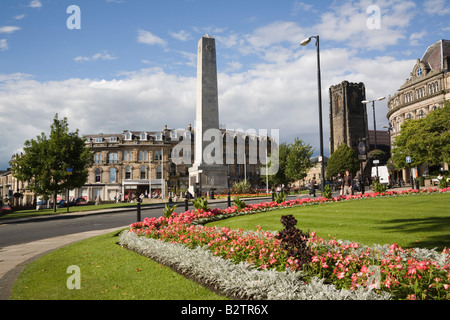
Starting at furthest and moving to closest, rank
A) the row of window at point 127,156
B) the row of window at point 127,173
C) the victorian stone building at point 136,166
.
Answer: the row of window at point 127,156
the row of window at point 127,173
the victorian stone building at point 136,166

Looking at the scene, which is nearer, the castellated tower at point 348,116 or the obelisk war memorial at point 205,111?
the obelisk war memorial at point 205,111

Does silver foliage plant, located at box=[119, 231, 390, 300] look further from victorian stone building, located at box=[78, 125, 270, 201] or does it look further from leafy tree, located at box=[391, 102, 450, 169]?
victorian stone building, located at box=[78, 125, 270, 201]

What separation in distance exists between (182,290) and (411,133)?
50.8m

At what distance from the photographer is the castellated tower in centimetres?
11312

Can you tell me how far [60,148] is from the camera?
34156 millimetres

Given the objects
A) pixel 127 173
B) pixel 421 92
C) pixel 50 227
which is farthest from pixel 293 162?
pixel 50 227

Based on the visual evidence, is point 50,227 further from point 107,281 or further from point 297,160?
point 297,160

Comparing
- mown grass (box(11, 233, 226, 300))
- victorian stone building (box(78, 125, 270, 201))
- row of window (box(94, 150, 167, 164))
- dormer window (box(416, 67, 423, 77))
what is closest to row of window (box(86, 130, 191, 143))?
victorian stone building (box(78, 125, 270, 201))

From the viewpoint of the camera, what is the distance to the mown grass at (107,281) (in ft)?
16.4

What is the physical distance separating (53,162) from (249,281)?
33688mm

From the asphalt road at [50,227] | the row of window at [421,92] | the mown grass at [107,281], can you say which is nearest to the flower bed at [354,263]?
the mown grass at [107,281]

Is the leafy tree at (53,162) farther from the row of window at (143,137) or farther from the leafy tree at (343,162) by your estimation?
the leafy tree at (343,162)

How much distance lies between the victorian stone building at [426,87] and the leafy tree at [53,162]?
2097 inches
